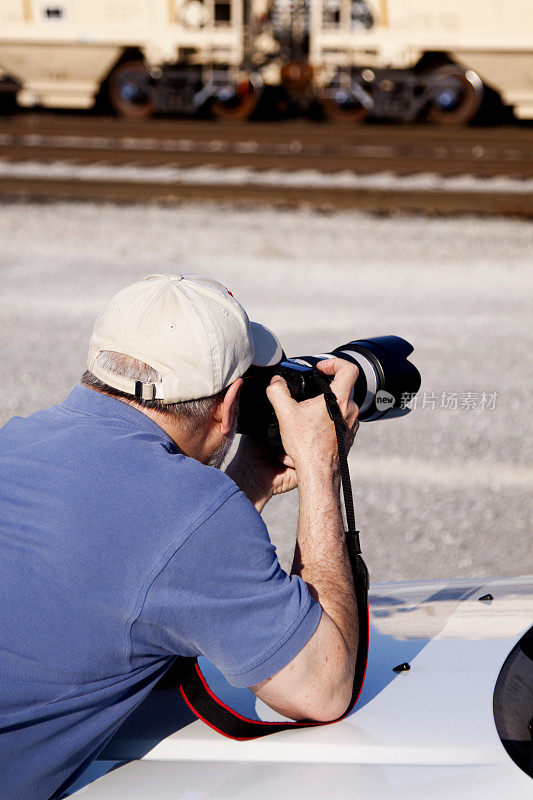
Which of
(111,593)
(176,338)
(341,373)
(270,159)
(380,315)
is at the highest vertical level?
(176,338)

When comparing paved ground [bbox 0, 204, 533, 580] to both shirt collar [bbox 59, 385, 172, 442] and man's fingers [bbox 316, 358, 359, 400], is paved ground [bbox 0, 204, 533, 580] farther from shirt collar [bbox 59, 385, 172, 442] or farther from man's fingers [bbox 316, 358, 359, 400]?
shirt collar [bbox 59, 385, 172, 442]

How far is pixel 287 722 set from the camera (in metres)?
1.56

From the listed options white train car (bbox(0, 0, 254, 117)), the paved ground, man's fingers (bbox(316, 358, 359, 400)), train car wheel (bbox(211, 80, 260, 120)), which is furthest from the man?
train car wheel (bbox(211, 80, 260, 120))

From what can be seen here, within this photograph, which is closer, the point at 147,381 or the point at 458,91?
the point at 147,381

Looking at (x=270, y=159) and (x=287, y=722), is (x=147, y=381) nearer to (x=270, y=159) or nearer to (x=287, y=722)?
(x=287, y=722)

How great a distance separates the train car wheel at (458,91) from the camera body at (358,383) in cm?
1200

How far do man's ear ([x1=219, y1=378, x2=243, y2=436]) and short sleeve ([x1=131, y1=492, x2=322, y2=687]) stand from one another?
0.73ft

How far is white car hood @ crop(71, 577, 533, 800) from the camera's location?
1398 millimetres

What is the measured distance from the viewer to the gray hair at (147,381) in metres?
1.57

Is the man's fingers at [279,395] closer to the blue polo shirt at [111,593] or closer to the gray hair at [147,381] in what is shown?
the gray hair at [147,381]

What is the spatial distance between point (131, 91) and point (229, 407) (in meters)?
13.1

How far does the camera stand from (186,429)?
162cm

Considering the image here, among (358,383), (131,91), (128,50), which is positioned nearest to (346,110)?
(131,91)

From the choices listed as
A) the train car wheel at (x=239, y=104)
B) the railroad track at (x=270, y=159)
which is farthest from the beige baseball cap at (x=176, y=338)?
the train car wheel at (x=239, y=104)
